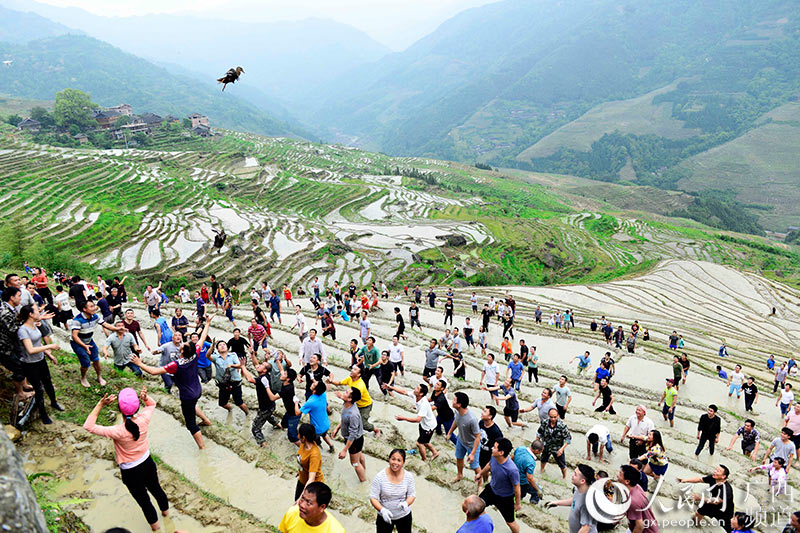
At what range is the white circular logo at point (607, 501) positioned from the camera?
195 inches

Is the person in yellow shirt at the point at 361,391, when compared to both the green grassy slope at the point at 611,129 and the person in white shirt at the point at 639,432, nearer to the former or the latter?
the person in white shirt at the point at 639,432

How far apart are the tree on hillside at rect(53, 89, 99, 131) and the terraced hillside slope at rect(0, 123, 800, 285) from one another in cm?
1232

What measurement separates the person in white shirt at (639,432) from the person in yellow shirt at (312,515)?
19.2 feet

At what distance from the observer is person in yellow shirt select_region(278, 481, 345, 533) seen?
3.53 metres

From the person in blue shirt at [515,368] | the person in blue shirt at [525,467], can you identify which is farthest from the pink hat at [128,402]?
the person in blue shirt at [515,368]

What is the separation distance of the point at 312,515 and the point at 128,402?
8.32 feet

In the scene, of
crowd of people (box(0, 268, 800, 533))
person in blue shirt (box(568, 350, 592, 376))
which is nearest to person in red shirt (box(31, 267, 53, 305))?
crowd of people (box(0, 268, 800, 533))

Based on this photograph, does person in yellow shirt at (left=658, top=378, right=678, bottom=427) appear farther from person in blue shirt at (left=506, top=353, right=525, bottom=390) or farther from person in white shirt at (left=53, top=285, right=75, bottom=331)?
person in white shirt at (left=53, top=285, right=75, bottom=331)

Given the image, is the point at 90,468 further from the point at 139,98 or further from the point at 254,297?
the point at 139,98

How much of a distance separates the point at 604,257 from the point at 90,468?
191 ft

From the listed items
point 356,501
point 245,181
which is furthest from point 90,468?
point 245,181

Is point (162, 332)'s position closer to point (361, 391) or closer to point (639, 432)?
point (361, 391)

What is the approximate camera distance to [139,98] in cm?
16962

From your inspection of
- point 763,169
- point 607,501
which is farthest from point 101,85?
point 763,169
